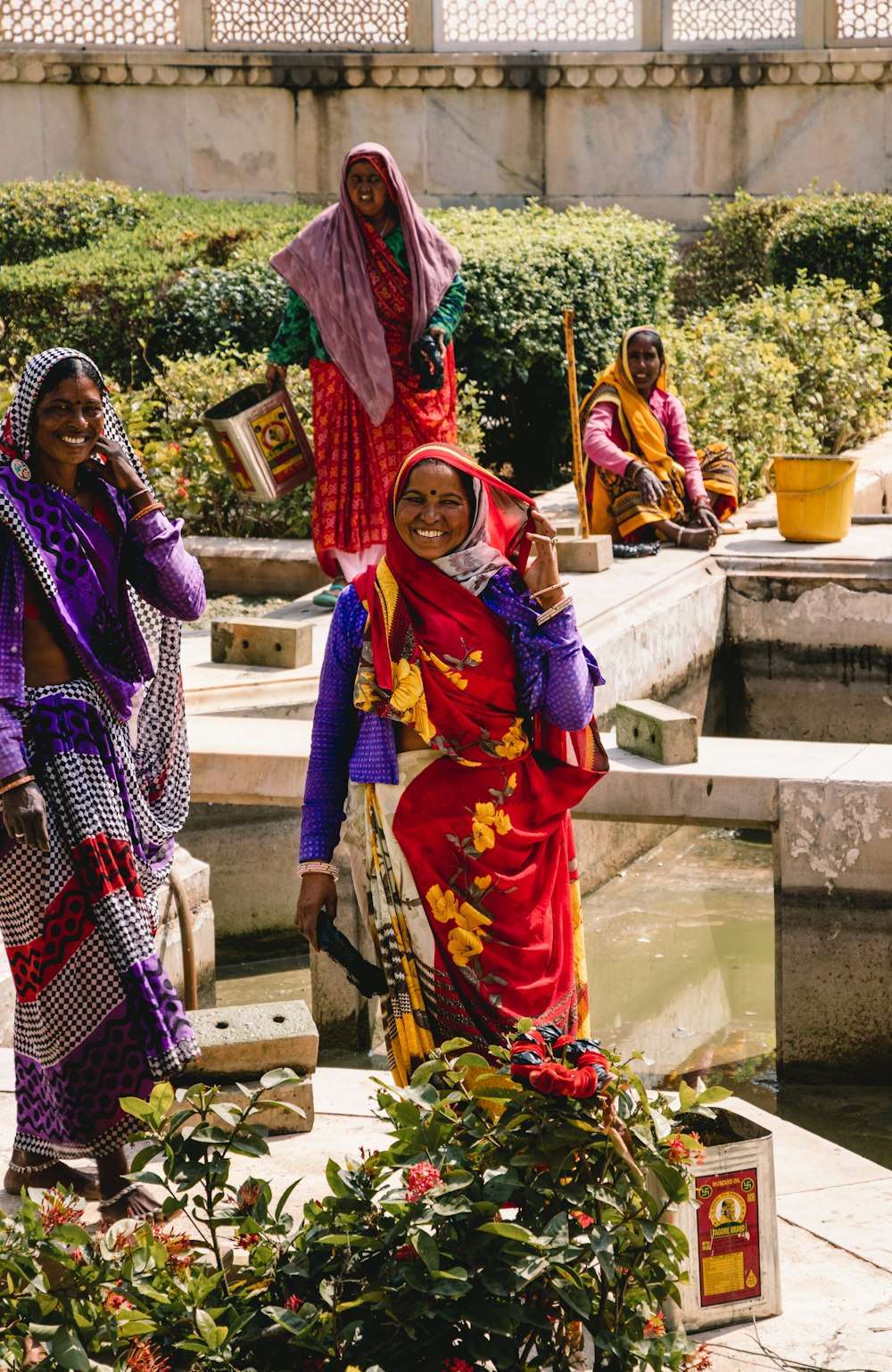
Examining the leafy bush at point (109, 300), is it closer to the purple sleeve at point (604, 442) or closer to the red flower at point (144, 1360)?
the purple sleeve at point (604, 442)

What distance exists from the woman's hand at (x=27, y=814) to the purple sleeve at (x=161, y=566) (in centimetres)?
49

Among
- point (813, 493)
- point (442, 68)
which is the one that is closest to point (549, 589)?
point (813, 493)

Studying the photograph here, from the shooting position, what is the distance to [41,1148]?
3748mm

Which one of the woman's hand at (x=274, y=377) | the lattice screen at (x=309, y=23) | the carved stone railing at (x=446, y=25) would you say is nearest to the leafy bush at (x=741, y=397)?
the woman's hand at (x=274, y=377)

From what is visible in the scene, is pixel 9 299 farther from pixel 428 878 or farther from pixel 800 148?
pixel 428 878

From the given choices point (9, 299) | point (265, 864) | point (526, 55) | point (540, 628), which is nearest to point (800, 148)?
point (526, 55)

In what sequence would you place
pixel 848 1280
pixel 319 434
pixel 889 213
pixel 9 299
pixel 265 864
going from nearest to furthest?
pixel 848 1280, pixel 265 864, pixel 319 434, pixel 9 299, pixel 889 213

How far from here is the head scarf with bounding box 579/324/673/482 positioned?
9.48m

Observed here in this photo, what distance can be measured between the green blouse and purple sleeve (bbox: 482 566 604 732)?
4.40 meters

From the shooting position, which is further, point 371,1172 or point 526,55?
point 526,55

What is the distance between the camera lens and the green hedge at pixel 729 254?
56.4 feet

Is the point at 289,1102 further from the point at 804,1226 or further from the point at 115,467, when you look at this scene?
the point at 115,467

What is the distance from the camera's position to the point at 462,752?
12.0 ft

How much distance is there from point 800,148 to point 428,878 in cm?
1543
